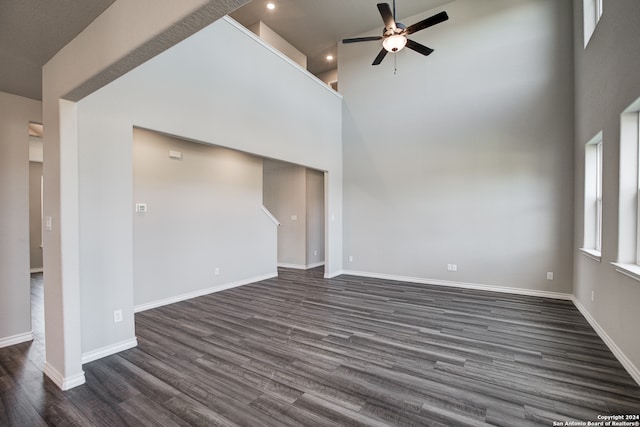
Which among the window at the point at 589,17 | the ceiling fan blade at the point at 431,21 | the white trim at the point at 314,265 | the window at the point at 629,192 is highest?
the window at the point at 589,17

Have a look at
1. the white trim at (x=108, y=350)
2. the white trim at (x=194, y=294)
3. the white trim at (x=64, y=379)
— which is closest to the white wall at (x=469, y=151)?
the white trim at (x=194, y=294)

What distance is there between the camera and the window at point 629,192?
2.61m

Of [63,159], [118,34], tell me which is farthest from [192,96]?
[118,34]

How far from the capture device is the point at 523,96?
16.3 feet

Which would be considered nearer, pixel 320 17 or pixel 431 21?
pixel 431 21

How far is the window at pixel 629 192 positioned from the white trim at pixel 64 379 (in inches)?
187

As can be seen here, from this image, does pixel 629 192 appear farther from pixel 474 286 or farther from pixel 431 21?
pixel 474 286

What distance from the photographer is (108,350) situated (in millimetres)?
2869

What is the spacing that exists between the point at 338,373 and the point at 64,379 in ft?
7.34

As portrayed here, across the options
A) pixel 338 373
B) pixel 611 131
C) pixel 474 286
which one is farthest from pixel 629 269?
pixel 474 286

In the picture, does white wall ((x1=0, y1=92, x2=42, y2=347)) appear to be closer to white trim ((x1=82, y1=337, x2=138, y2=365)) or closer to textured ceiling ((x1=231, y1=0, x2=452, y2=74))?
white trim ((x1=82, y1=337, x2=138, y2=365))

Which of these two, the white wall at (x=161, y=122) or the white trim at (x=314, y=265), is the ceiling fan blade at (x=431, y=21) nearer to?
the white wall at (x=161, y=122)

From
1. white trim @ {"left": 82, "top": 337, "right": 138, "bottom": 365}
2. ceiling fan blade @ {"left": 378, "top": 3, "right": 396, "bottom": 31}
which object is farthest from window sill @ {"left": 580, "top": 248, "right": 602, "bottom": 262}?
white trim @ {"left": 82, "top": 337, "right": 138, "bottom": 365}

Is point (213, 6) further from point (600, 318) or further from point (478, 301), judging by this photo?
point (478, 301)
